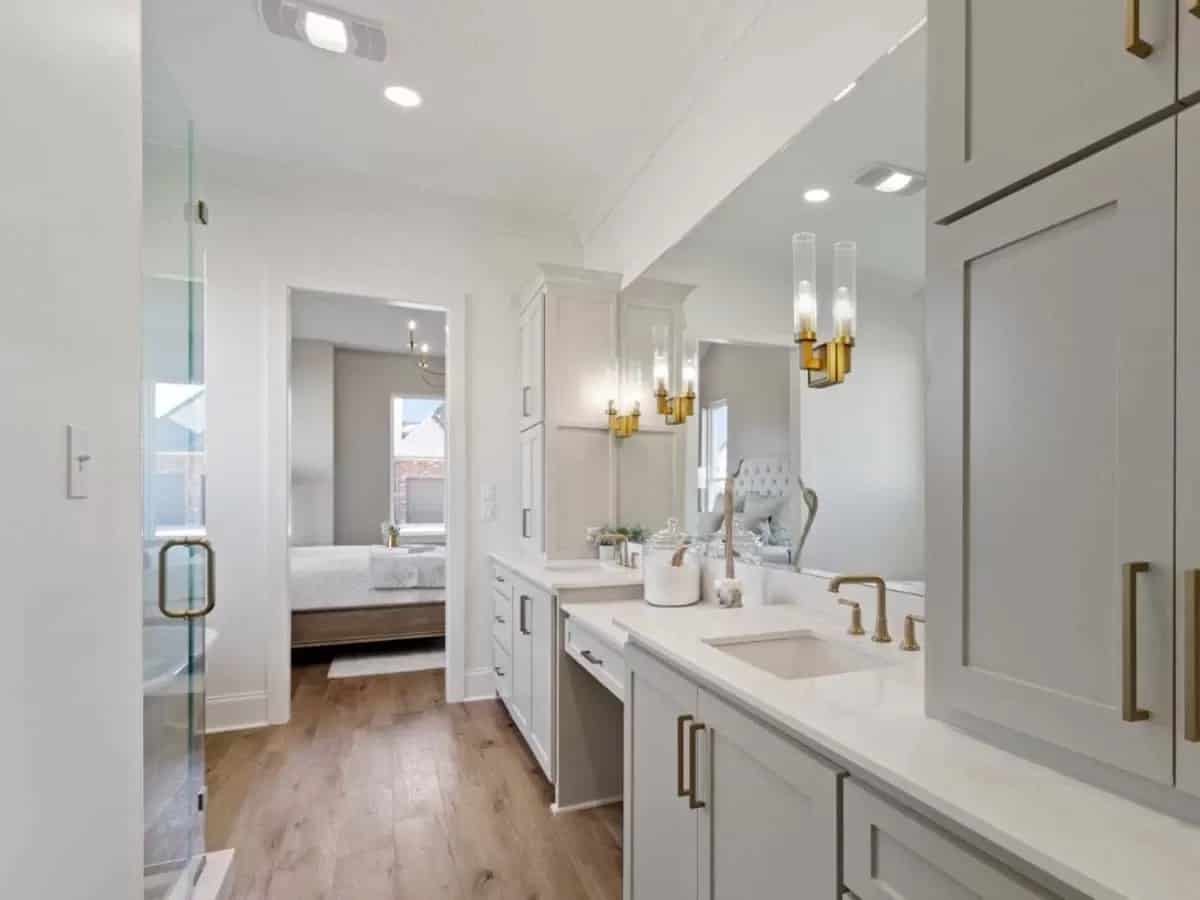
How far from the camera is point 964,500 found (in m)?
0.91

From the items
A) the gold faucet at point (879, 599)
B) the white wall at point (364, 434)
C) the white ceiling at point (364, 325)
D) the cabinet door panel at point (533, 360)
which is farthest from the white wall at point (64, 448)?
the white wall at point (364, 434)

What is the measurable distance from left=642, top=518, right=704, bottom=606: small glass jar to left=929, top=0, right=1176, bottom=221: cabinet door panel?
145 centimetres

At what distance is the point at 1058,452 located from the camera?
78 centimetres

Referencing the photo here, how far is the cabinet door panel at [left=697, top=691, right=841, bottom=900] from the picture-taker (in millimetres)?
927

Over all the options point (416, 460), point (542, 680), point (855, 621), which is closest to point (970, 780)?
point (855, 621)

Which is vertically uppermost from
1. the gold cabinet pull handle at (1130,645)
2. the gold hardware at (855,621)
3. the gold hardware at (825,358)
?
the gold hardware at (825,358)

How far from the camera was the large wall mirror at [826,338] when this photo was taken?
1.52 meters

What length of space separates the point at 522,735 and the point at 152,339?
231 cm

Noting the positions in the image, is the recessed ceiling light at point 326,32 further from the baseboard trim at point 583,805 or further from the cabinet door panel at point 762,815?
the baseboard trim at point 583,805

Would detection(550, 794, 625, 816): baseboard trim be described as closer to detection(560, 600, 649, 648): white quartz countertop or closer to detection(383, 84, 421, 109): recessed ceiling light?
detection(560, 600, 649, 648): white quartz countertop

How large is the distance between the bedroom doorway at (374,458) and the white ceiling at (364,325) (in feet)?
0.06

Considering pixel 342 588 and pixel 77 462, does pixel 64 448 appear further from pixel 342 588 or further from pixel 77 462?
pixel 342 588

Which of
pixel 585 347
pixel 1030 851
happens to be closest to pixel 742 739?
pixel 1030 851

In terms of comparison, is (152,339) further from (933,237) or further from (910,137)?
(910,137)
